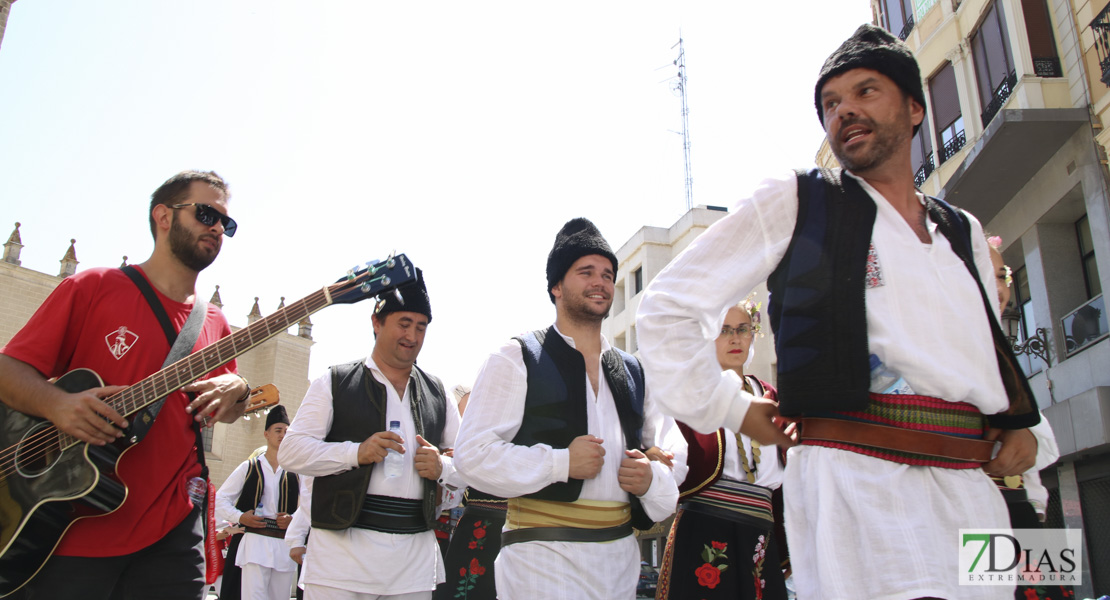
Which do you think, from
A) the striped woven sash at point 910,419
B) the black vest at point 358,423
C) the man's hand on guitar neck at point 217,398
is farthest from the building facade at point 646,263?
the striped woven sash at point 910,419

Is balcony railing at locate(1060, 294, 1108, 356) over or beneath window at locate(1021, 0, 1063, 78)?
beneath

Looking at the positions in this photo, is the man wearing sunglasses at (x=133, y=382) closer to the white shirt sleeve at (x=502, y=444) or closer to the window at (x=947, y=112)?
the white shirt sleeve at (x=502, y=444)

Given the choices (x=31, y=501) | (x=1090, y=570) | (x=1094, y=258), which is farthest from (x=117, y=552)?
(x=1094, y=258)

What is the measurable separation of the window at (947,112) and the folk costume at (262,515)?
40.7ft

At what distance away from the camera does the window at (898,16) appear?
656 inches

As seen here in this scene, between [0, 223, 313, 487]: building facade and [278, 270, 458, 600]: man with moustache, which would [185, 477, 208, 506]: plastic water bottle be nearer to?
[278, 270, 458, 600]: man with moustache

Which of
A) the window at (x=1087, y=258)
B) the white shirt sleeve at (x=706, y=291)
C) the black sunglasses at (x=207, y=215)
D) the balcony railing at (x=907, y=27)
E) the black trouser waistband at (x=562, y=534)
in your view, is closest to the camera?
the white shirt sleeve at (x=706, y=291)

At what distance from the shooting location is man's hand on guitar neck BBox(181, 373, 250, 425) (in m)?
3.52

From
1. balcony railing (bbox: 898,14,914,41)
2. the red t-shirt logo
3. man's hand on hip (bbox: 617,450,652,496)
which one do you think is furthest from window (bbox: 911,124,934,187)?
the red t-shirt logo

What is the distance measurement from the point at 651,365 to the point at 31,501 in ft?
8.57

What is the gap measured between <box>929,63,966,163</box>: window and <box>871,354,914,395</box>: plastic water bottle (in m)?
13.9

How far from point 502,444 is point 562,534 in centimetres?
45

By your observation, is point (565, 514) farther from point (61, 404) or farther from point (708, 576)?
point (61, 404)

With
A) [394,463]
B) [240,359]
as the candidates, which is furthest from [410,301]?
[240,359]
